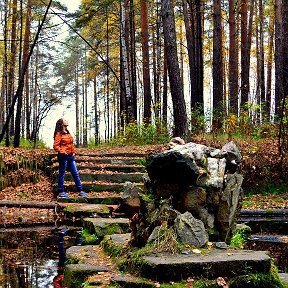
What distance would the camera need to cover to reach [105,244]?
598cm

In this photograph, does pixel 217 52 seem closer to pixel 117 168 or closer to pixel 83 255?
pixel 117 168

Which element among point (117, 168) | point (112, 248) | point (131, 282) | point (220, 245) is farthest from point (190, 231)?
point (117, 168)

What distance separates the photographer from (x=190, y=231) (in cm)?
485

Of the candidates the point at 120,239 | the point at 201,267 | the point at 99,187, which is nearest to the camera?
the point at 201,267

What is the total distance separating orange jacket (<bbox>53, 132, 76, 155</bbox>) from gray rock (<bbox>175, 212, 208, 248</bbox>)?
6.50 m

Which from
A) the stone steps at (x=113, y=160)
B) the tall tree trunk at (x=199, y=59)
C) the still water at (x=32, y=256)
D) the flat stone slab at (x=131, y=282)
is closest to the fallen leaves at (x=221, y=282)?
the flat stone slab at (x=131, y=282)

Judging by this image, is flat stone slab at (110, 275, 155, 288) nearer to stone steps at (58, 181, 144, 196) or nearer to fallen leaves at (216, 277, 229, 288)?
fallen leaves at (216, 277, 229, 288)

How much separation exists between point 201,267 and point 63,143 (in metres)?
→ 7.27

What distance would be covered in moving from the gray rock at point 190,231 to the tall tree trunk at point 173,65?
29.2 ft

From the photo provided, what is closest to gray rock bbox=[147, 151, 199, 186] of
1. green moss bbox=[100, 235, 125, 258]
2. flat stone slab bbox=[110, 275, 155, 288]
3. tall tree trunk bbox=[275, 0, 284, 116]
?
green moss bbox=[100, 235, 125, 258]

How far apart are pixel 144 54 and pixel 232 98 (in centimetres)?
656

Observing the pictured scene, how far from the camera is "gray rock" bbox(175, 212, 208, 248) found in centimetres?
480

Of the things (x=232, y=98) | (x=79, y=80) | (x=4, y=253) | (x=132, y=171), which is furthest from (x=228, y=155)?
(x=79, y=80)

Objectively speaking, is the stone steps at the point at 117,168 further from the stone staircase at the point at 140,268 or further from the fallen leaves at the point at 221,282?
the fallen leaves at the point at 221,282
